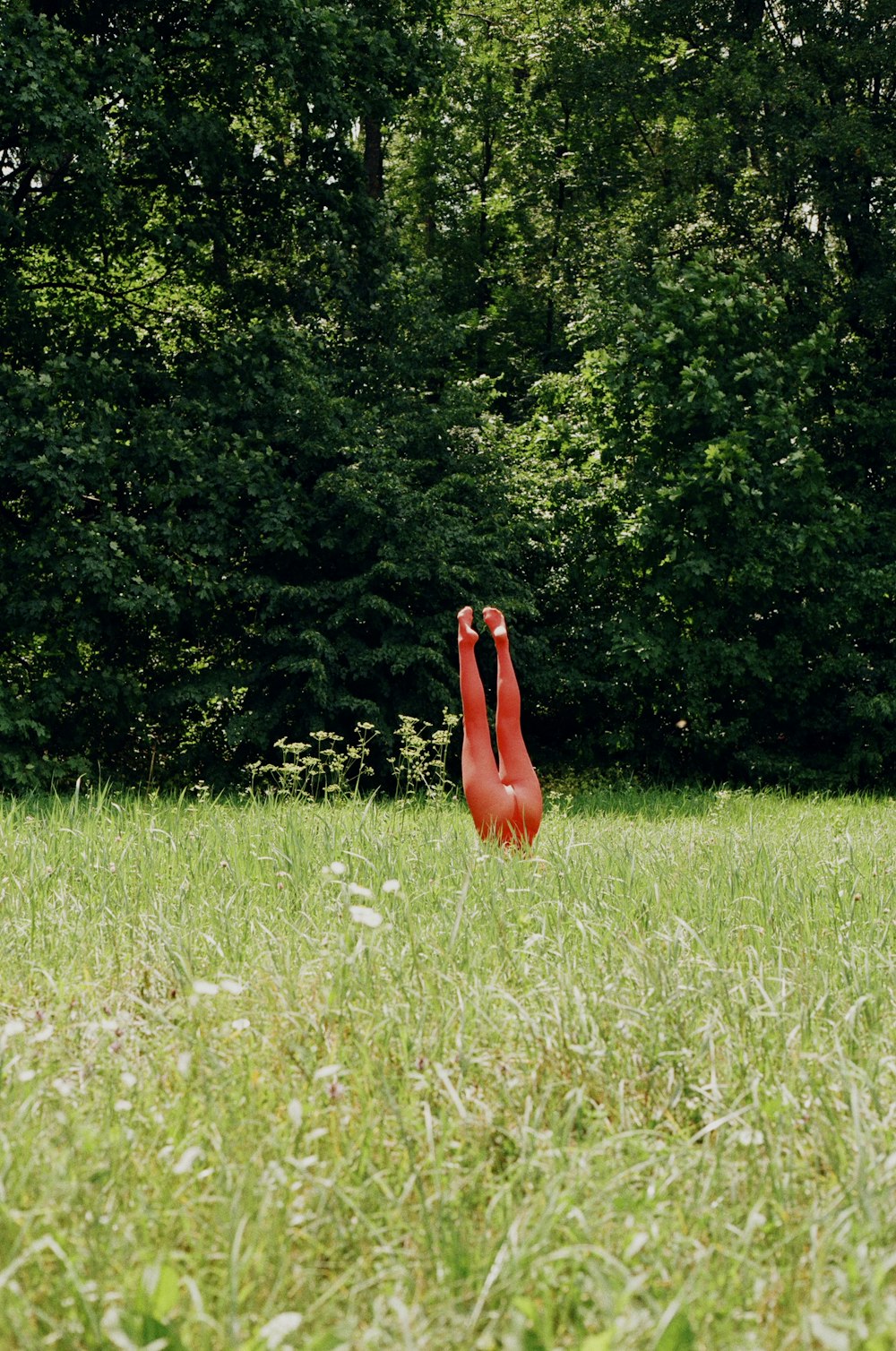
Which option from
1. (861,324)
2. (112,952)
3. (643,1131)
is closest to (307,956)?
(112,952)

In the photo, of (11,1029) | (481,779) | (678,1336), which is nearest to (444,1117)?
(678,1336)

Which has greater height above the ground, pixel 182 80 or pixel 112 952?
pixel 182 80

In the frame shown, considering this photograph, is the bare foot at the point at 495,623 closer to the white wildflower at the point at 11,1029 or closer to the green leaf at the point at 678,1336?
the white wildflower at the point at 11,1029

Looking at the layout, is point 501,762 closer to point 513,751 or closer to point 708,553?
point 513,751

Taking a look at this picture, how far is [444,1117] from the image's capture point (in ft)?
7.68

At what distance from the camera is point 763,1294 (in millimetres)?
1956

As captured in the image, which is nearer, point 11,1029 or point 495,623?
point 11,1029

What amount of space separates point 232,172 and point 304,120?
0.96 meters

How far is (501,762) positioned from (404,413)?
8658 mm

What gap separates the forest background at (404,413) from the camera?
12.0m

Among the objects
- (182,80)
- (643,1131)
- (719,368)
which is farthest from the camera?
(719,368)

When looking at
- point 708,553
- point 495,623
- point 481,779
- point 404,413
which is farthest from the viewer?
point 708,553

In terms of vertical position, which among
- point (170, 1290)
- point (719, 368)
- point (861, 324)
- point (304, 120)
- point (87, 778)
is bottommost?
A: point (87, 778)

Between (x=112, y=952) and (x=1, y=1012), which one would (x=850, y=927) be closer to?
(x=112, y=952)
